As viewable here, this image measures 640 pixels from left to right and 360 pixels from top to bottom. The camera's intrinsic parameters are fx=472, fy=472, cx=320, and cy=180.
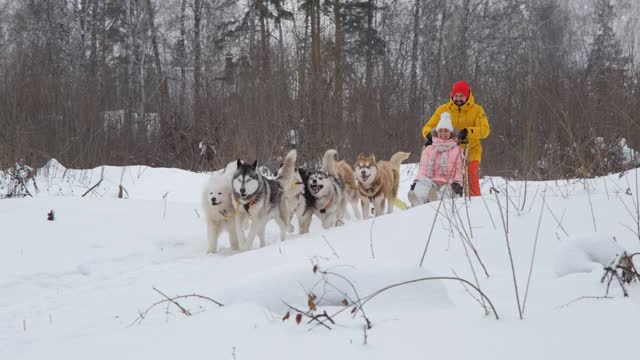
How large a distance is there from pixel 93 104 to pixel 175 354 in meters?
Answer: 9.71

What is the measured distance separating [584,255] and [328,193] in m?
3.57

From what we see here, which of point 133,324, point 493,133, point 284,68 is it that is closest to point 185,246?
point 133,324

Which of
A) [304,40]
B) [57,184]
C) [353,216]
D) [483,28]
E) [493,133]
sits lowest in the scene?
[353,216]

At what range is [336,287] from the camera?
2447mm

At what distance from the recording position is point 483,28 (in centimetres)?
1922

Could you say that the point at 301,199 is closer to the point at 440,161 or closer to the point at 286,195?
the point at 286,195

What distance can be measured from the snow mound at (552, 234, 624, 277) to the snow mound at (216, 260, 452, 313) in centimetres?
59

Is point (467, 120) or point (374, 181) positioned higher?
point (467, 120)

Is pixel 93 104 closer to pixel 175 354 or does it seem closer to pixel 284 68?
pixel 284 68

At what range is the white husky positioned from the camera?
15.8 ft

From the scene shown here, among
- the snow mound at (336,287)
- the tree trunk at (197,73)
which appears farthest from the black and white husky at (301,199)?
the tree trunk at (197,73)

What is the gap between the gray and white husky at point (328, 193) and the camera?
219 inches

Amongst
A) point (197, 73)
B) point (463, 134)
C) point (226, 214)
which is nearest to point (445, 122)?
point (463, 134)

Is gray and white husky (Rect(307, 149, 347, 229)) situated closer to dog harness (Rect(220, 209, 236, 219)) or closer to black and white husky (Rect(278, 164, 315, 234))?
black and white husky (Rect(278, 164, 315, 234))
